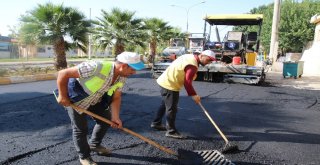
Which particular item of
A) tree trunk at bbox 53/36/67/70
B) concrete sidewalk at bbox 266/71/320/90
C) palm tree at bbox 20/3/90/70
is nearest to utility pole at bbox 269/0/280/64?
concrete sidewalk at bbox 266/71/320/90

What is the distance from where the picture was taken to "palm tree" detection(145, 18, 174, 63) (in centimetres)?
2006

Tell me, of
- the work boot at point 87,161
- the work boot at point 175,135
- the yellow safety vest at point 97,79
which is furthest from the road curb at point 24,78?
the yellow safety vest at point 97,79

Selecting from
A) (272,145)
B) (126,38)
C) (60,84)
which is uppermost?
(126,38)

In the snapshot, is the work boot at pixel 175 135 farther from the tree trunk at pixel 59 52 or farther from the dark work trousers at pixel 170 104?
the tree trunk at pixel 59 52

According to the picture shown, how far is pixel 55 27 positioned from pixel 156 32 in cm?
1049

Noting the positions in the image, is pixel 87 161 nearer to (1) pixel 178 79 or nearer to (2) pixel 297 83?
(1) pixel 178 79

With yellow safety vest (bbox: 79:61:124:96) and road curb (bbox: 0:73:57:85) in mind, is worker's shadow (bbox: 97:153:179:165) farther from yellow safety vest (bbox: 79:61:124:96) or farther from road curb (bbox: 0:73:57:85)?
road curb (bbox: 0:73:57:85)

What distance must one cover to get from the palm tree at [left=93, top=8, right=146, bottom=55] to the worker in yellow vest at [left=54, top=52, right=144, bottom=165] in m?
11.8

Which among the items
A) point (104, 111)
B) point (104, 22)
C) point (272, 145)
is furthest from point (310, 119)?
point (104, 22)

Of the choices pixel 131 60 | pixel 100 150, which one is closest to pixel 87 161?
pixel 100 150

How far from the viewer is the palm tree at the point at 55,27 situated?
1117 cm

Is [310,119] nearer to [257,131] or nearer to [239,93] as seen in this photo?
[257,131]

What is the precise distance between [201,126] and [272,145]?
1177mm

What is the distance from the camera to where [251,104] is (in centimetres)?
699
